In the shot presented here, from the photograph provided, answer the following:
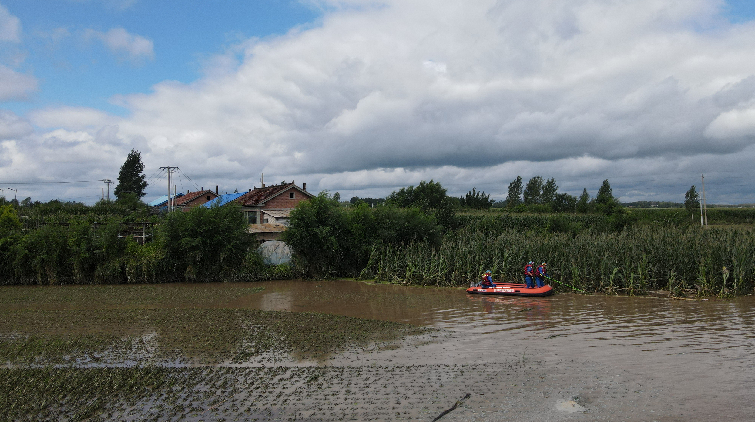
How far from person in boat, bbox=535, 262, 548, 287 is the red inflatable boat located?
56cm

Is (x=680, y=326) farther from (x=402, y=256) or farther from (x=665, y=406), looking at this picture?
(x=402, y=256)

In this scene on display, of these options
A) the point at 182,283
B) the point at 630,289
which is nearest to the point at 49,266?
the point at 182,283

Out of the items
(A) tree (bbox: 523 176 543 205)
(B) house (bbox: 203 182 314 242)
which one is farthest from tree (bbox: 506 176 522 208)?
(B) house (bbox: 203 182 314 242)

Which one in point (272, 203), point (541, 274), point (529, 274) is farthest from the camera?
point (272, 203)

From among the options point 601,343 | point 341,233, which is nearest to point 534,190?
point 341,233

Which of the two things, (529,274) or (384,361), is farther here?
(529,274)

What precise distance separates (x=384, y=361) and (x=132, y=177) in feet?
244

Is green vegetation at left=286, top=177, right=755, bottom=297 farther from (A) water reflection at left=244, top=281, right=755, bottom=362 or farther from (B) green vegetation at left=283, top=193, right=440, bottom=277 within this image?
(A) water reflection at left=244, top=281, right=755, bottom=362

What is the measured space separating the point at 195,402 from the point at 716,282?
61.6 feet

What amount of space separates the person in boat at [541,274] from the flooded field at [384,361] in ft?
7.84

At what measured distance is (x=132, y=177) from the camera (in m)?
75.0

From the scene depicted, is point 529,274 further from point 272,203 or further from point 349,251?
point 272,203

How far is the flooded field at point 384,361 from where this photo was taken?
26.3 feet

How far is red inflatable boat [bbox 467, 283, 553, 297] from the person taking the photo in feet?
63.3
